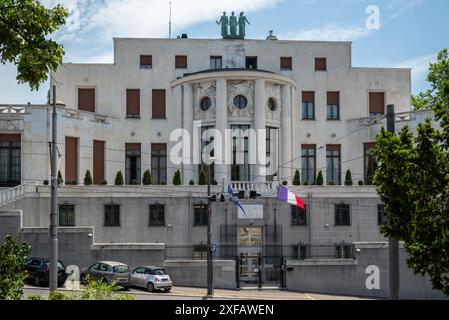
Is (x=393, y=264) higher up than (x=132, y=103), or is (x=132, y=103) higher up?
(x=132, y=103)

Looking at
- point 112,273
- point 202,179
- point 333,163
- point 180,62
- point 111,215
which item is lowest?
point 112,273

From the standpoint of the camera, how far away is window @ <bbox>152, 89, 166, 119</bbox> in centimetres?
5069

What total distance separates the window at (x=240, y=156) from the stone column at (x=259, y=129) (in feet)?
1.52

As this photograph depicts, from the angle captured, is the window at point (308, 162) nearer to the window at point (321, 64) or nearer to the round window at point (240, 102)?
the window at point (321, 64)

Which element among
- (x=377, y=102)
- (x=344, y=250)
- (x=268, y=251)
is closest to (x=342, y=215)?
(x=344, y=250)

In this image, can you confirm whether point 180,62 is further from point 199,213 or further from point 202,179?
point 199,213

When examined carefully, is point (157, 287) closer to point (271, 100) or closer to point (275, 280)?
point (275, 280)

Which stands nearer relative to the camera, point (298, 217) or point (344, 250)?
point (298, 217)

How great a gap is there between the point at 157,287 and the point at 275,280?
8281 millimetres

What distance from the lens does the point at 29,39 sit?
11734 mm

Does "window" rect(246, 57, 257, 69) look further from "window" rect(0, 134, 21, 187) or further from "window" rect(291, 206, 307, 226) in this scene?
"window" rect(0, 134, 21, 187)

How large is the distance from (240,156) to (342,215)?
8759 millimetres

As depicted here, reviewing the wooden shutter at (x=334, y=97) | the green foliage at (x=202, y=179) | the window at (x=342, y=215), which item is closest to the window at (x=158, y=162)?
the green foliage at (x=202, y=179)
